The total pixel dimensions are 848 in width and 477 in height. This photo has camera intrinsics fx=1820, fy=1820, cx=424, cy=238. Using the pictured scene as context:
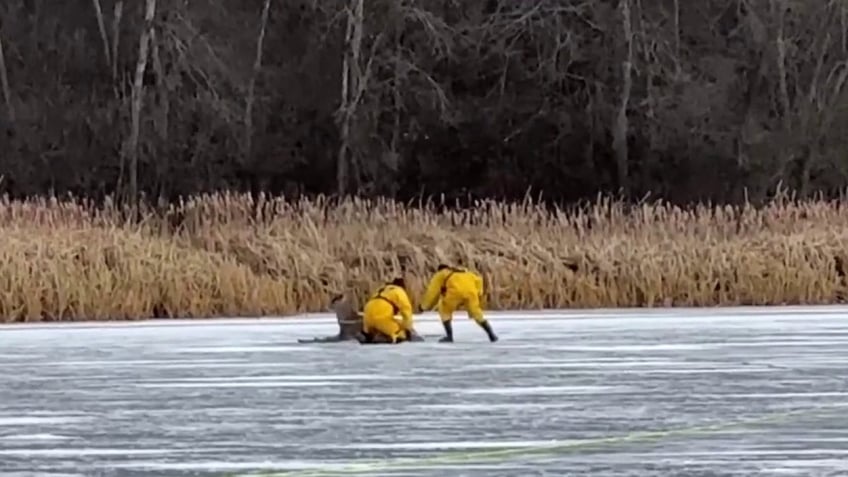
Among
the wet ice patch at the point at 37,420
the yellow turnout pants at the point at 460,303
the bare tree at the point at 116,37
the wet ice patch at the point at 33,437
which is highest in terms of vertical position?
the bare tree at the point at 116,37

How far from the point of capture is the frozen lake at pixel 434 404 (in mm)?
6777

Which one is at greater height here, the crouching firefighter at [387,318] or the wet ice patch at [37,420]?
the wet ice patch at [37,420]

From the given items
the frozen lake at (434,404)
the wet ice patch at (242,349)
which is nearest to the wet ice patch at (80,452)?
the frozen lake at (434,404)

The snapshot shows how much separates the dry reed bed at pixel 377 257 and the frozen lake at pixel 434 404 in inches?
108

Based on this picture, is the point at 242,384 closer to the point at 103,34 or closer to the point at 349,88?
the point at 349,88

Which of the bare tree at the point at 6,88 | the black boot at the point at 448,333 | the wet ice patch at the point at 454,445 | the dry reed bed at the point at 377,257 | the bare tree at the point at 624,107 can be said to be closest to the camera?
the wet ice patch at the point at 454,445

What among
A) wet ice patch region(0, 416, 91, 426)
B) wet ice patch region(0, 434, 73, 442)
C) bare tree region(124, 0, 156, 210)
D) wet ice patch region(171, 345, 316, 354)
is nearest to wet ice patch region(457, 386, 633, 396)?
wet ice patch region(0, 416, 91, 426)

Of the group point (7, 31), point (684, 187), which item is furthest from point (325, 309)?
point (7, 31)

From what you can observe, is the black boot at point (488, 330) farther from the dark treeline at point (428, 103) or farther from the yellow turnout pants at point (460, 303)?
the dark treeline at point (428, 103)

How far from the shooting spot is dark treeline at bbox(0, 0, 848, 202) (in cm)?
3316

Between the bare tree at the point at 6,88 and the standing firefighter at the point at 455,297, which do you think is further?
the bare tree at the point at 6,88

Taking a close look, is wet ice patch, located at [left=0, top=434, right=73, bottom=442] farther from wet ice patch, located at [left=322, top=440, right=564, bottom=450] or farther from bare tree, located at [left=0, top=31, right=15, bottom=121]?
bare tree, located at [left=0, top=31, right=15, bottom=121]

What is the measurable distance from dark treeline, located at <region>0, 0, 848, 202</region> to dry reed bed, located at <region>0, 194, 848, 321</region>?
11971 mm

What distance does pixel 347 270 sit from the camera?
1834cm
